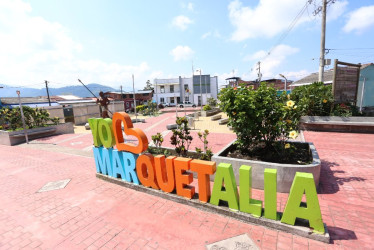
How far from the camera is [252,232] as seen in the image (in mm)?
3736

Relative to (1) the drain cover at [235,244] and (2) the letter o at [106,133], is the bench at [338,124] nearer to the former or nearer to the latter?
(1) the drain cover at [235,244]

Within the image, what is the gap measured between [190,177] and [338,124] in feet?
34.6

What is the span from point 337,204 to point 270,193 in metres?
2.07

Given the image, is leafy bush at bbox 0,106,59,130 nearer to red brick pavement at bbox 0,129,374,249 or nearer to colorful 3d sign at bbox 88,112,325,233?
red brick pavement at bbox 0,129,374,249

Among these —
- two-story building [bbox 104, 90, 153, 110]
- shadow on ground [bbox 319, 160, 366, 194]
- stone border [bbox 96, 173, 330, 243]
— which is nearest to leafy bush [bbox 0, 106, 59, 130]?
stone border [bbox 96, 173, 330, 243]

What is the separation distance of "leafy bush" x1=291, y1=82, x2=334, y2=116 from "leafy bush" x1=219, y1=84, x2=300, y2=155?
7.12 meters

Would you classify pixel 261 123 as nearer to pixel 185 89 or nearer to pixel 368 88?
pixel 368 88

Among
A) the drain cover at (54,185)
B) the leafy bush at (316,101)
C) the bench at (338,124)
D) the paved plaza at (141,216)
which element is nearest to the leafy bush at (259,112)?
the paved plaza at (141,216)

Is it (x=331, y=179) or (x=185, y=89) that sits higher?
(x=185, y=89)

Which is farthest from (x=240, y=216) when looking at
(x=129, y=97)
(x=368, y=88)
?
(x=129, y=97)

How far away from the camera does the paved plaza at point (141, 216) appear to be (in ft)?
11.8

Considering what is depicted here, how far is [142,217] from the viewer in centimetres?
445

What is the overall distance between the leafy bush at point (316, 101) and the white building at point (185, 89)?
35596 mm

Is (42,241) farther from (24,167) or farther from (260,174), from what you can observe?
(24,167)
